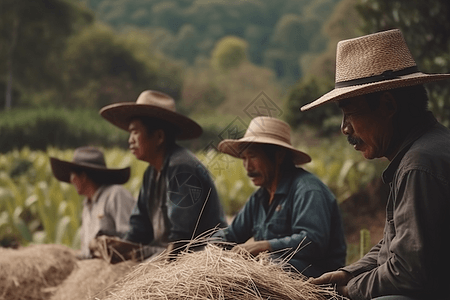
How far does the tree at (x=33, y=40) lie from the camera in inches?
1380

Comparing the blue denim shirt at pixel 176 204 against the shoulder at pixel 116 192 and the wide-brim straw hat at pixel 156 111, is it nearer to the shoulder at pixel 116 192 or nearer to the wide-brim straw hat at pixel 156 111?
the wide-brim straw hat at pixel 156 111

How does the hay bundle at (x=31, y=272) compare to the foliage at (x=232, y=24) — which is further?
the foliage at (x=232, y=24)

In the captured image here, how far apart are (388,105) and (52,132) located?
2102 cm

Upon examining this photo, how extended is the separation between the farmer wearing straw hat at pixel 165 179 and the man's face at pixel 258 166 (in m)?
0.51

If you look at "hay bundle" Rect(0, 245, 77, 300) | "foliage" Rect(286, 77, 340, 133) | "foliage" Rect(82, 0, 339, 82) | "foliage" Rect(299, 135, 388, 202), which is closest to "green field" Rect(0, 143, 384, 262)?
"foliage" Rect(299, 135, 388, 202)

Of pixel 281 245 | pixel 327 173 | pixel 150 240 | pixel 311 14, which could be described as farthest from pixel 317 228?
pixel 311 14

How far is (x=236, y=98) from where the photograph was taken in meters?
42.9

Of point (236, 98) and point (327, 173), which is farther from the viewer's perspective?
point (236, 98)

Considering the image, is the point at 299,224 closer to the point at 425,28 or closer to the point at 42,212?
the point at 425,28

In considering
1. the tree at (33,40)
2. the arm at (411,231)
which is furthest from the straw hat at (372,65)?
the tree at (33,40)

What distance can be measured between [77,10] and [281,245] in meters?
39.6

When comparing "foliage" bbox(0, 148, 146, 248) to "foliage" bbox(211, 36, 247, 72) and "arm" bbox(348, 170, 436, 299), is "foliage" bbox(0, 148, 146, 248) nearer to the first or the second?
"arm" bbox(348, 170, 436, 299)

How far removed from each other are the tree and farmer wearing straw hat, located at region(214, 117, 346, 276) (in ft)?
105

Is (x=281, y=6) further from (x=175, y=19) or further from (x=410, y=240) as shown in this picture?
(x=410, y=240)
